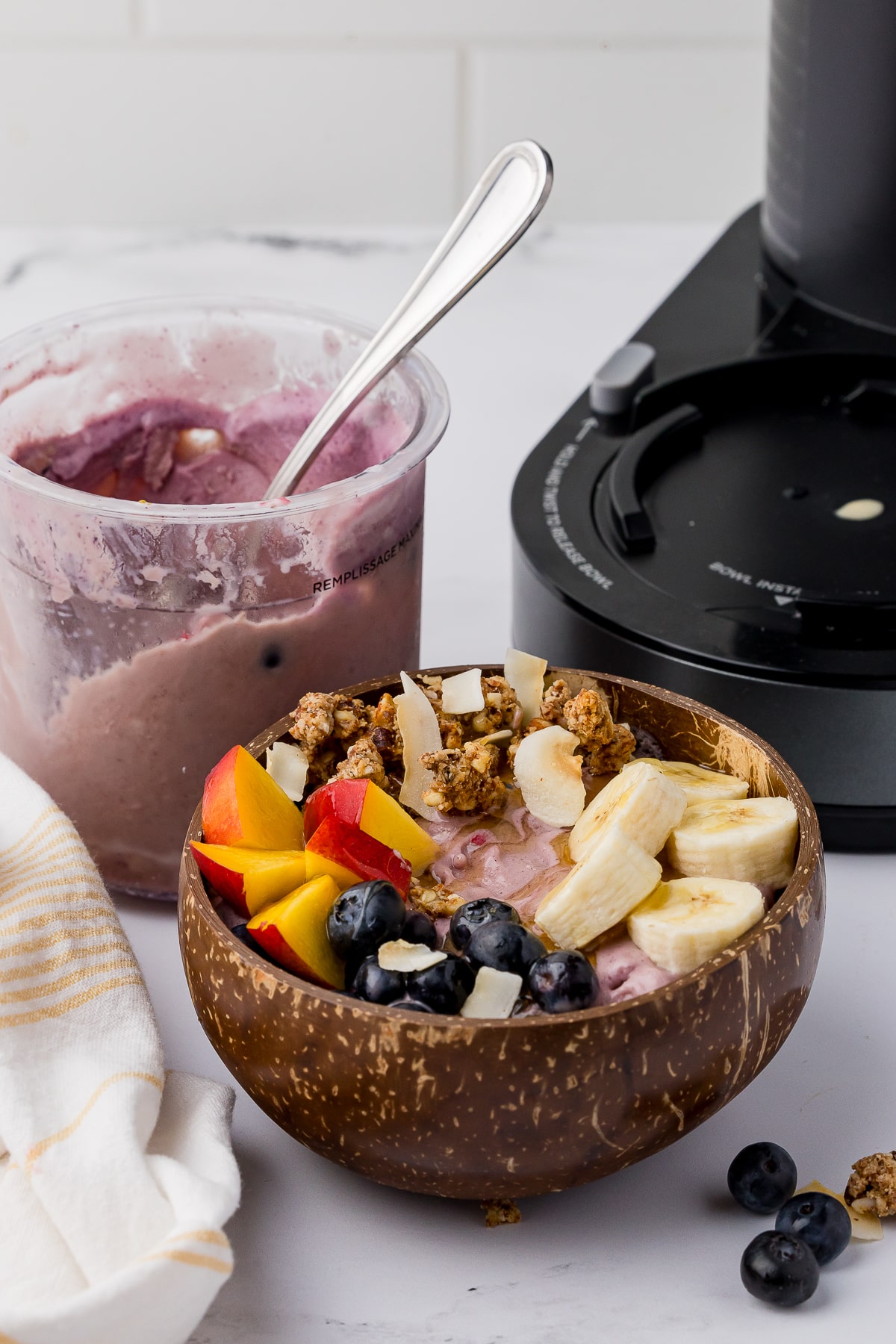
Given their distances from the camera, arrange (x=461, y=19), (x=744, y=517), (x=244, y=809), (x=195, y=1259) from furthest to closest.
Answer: (x=461, y=19) → (x=744, y=517) → (x=244, y=809) → (x=195, y=1259)

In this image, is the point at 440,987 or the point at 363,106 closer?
the point at 440,987

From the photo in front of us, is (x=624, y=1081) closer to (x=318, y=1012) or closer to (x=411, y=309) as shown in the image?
(x=318, y=1012)

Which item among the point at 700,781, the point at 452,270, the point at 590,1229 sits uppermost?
the point at 452,270

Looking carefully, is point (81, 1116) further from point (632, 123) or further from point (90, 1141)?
point (632, 123)

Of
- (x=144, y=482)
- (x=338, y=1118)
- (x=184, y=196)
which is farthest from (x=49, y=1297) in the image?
(x=184, y=196)

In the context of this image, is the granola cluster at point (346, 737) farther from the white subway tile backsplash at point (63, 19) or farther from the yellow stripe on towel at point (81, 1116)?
the white subway tile backsplash at point (63, 19)

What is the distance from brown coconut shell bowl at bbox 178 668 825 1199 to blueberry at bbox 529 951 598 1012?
0.05 ft

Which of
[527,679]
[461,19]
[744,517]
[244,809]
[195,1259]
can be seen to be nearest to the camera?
[195,1259]

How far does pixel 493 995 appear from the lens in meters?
0.59

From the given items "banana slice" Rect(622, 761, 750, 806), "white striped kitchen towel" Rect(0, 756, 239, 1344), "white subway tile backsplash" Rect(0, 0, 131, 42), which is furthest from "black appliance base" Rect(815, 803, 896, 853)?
"white subway tile backsplash" Rect(0, 0, 131, 42)

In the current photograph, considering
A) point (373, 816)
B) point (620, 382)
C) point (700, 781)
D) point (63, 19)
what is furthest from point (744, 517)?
point (63, 19)

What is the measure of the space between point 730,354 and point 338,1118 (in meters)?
0.65

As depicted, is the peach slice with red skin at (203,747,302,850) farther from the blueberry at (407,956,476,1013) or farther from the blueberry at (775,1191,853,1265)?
the blueberry at (775,1191,853,1265)

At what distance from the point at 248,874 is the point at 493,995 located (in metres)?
0.11
